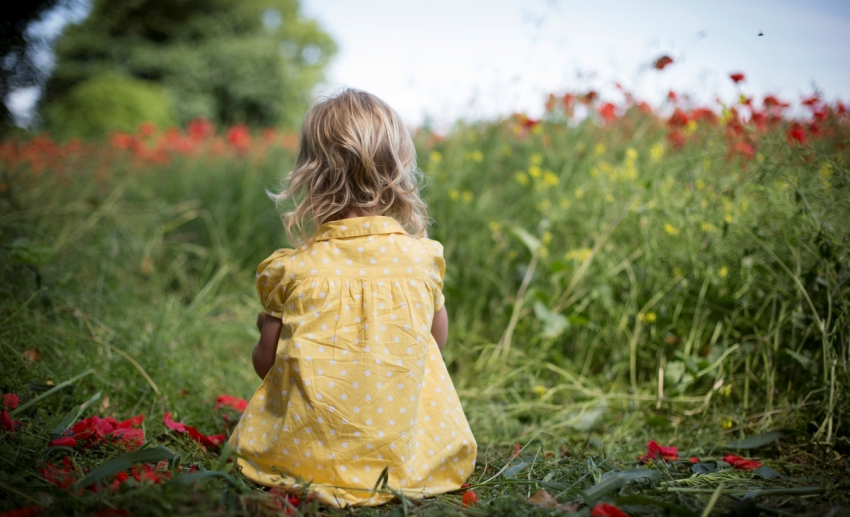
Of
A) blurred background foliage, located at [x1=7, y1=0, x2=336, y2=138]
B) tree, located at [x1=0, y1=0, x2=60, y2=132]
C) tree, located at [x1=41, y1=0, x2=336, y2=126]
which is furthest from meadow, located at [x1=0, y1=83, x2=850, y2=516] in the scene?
tree, located at [x1=41, y1=0, x2=336, y2=126]

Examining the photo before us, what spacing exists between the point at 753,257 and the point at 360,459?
163 centimetres

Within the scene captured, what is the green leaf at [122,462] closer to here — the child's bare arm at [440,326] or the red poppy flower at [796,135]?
the child's bare arm at [440,326]

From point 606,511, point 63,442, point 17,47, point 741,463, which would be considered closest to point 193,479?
→ point 63,442

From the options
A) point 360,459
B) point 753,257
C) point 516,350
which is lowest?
point 516,350

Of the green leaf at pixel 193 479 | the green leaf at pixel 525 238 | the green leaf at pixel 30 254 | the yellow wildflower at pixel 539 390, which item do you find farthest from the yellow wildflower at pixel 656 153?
the green leaf at pixel 30 254

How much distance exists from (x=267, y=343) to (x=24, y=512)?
616mm

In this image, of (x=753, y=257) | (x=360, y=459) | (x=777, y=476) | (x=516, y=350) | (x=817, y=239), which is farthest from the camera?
(x=516, y=350)

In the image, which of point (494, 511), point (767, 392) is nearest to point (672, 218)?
point (767, 392)

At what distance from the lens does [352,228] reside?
1454 millimetres

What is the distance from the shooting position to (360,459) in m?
1.38

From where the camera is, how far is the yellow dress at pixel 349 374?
1367 millimetres

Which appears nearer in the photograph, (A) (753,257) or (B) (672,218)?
(A) (753,257)

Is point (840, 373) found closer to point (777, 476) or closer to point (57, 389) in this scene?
point (777, 476)

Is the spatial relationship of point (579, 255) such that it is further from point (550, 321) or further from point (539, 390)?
point (539, 390)
